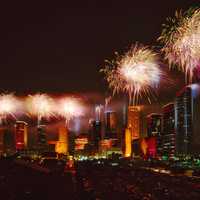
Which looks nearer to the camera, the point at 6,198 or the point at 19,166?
the point at 6,198

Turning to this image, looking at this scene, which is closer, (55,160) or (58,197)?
(58,197)

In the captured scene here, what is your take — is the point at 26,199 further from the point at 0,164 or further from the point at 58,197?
the point at 0,164

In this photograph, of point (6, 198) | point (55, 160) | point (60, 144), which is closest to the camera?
point (6, 198)

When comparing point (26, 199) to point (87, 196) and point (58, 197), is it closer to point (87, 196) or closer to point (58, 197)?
point (58, 197)

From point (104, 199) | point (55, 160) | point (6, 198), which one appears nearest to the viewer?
point (6, 198)

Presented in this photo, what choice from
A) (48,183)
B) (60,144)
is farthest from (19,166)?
(60,144)

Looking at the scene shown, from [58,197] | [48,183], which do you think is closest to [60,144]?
[48,183]

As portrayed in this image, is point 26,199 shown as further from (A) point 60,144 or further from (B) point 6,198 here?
(A) point 60,144

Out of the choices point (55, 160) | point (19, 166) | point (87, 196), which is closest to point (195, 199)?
point (87, 196)

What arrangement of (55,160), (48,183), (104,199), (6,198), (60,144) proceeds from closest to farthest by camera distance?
1. (6,198)
2. (104,199)
3. (48,183)
4. (55,160)
5. (60,144)
